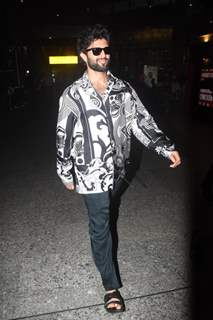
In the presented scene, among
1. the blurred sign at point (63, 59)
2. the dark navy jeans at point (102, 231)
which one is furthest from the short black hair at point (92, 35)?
the blurred sign at point (63, 59)

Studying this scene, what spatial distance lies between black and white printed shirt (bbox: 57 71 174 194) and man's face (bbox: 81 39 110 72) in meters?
0.11

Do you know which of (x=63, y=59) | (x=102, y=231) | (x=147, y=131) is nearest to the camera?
(x=102, y=231)

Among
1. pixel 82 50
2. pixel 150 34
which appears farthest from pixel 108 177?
pixel 150 34

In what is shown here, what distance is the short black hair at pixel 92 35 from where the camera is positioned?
7.46ft

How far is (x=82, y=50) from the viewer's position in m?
2.34

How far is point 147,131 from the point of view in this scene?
2576 millimetres

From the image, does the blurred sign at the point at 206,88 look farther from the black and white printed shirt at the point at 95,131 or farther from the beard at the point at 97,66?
the beard at the point at 97,66

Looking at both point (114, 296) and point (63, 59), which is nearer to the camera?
point (114, 296)

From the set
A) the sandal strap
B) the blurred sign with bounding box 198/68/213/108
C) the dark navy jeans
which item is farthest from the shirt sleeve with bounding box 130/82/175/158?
the blurred sign with bounding box 198/68/213/108

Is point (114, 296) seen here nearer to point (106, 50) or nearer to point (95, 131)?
point (95, 131)

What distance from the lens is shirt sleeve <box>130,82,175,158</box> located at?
2541 mm

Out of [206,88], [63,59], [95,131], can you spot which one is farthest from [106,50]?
[63,59]

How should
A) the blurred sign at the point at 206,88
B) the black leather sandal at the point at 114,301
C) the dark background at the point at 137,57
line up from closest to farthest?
the black leather sandal at the point at 114,301 → the dark background at the point at 137,57 → the blurred sign at the point at 206,88

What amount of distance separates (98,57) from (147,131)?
0.69 metres
